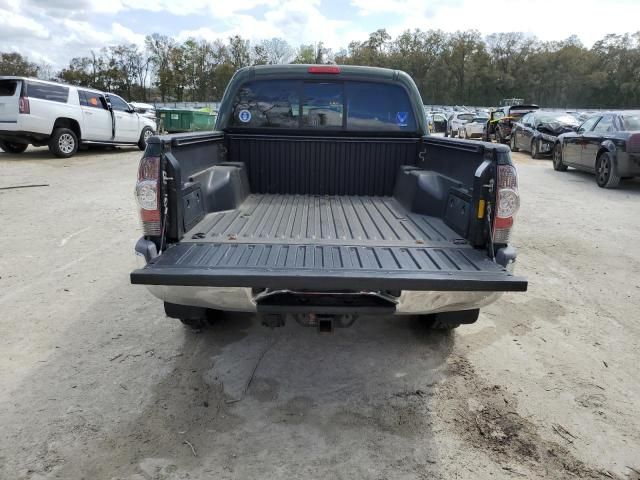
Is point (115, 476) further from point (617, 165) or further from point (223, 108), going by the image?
point (617, 165)

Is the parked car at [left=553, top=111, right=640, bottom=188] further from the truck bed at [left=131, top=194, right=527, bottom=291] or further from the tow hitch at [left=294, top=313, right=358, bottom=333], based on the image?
the tow hitch at [left=294, top=313, right=358, bottom=333]

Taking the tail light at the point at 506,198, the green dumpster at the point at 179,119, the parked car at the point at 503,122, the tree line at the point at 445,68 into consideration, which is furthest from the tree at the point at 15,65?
the tail light at the point at 506,198

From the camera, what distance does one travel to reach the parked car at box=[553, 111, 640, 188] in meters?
9.62

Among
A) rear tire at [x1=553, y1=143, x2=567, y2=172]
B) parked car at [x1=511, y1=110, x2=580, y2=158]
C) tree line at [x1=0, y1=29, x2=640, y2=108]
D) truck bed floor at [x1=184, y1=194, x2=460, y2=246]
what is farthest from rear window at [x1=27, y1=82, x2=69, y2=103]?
tree line at [x1=0, y1=29, x2=640, y2=108]

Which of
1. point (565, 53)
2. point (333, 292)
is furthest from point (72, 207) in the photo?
point (565, 53)

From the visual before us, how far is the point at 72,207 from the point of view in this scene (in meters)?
7.89

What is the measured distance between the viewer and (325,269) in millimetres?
2486

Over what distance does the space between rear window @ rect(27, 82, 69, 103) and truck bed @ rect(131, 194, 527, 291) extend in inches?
443

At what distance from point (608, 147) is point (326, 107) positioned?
838 cm

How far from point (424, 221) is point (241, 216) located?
1.47m

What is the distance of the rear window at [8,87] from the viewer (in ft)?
39.1

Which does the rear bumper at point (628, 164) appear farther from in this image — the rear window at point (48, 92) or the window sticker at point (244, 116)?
the rear window at point (48, 92)

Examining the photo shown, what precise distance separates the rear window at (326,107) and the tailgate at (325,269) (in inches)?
81.8

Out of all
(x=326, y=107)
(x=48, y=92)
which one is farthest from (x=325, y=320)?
(x=48, y=92)
